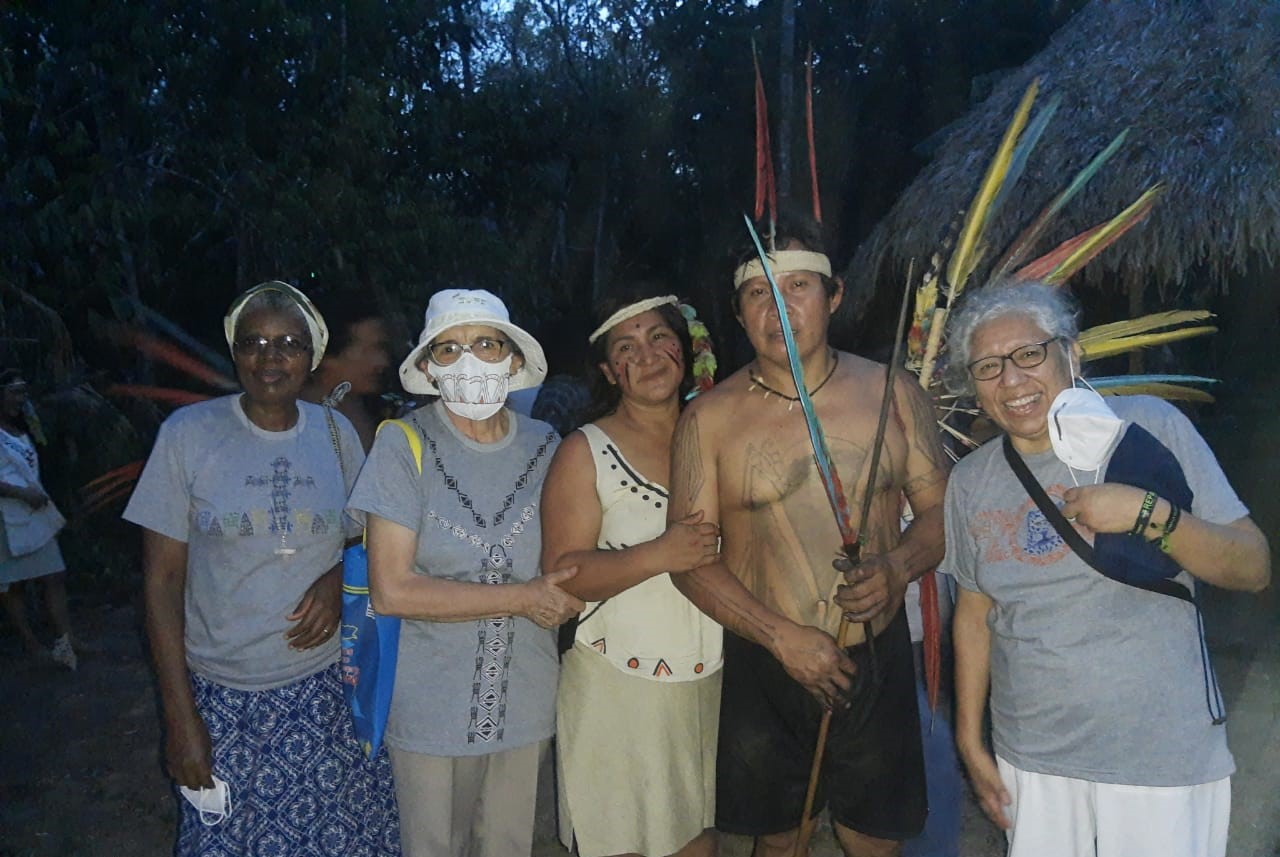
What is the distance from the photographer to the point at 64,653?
6645mm

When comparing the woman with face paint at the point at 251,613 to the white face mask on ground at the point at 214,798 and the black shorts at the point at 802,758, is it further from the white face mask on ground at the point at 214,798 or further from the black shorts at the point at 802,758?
the black shorts at the point at 802,758

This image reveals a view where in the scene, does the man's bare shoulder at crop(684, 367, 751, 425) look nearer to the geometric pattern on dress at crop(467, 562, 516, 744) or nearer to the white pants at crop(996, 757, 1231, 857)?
the geometric pattern on dress at crop(467, 562, 516, 744)

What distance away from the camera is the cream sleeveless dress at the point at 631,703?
109 inches

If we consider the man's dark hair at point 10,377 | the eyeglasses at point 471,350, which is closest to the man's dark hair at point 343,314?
the eyeglasses at point 471,350

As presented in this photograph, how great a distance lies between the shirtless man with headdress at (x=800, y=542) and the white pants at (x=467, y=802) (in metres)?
0.55

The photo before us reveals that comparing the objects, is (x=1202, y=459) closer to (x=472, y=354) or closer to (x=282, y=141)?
(x=472, y=354)

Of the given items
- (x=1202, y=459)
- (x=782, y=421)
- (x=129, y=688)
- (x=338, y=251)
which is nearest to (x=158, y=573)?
(x=782, y=421)

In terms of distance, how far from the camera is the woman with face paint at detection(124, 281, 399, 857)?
2.66 meters

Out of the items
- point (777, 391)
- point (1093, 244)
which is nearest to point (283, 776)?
point (777, 391)

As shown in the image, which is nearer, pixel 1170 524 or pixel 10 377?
pixel 1170 524

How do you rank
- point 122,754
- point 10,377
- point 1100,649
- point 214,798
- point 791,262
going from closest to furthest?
point 1100,649, point 214,798, point 791,262, point 122,754, point 10,377

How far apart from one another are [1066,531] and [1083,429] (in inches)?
9.7

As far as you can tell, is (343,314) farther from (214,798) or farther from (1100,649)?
(1100,649)

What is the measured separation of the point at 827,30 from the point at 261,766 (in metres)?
14.2
